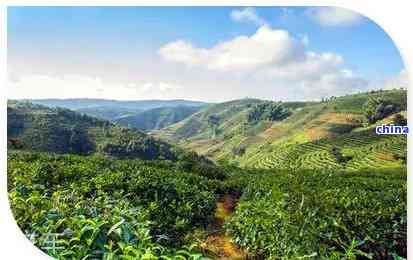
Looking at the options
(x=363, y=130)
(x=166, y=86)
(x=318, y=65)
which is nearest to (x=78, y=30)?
(x=166, y=86)

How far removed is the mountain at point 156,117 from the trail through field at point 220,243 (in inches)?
30.6

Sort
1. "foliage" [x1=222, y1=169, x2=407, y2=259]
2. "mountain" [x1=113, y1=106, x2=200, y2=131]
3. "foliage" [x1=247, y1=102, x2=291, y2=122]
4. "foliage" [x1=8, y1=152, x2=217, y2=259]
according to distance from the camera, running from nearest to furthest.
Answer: "foliage" [x1=8, y1=152, x2=217, y2=259] < "foliage" [x1=222, y1=169, x2=407, y2=259] < "foliage" [x1=247, y1=102, x2=291, y2=122] < "mountain" [x1=113, y1=106, x2=200, y2=131]

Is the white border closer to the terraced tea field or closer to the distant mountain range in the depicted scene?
the terraced tea field

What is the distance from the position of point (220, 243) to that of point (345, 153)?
3.70ft

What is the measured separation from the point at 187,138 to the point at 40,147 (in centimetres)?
109

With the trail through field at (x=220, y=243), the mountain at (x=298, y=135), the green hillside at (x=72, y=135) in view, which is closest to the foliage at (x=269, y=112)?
the mountain at (x=298, y=135)

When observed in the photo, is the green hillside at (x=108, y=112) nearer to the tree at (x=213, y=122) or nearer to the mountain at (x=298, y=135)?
the mountain at (x=298, y=135)

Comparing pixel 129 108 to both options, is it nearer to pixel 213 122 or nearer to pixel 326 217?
pixel 213 122

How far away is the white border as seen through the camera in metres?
4.27

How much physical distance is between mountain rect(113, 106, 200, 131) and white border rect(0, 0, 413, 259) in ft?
2.52

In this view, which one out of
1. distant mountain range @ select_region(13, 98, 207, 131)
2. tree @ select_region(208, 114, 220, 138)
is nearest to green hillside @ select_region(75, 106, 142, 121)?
distant mountain range @ select_region(13, 98, 207, 131)

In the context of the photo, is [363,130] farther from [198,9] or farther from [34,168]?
[34,168]

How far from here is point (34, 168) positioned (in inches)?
182
